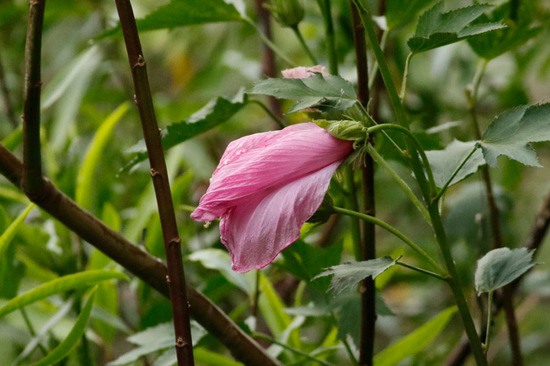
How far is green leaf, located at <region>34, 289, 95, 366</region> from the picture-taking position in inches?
19.2

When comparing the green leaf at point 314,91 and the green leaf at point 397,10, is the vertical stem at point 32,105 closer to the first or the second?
the green leaf at point 314,91

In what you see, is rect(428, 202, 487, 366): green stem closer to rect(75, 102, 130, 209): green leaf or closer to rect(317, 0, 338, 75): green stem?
rect(317, 0, 338, 75): green stem

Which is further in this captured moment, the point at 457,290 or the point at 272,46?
the point at 272,46

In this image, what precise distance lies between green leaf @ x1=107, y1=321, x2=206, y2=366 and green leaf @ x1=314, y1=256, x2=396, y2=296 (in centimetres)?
18

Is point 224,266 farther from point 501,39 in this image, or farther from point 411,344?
point 501,39

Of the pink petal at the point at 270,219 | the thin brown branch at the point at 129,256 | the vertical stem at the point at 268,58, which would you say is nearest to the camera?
the pink petal at the point at 270,219

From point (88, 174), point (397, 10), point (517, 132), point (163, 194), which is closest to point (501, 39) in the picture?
point (397, 10)

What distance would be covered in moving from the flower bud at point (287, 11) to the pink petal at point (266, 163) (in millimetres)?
183

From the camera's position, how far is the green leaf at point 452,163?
1.25 ft

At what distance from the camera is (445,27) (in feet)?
1.18

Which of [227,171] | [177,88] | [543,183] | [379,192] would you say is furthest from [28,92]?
[177,88]

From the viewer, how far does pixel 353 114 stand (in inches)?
13.3

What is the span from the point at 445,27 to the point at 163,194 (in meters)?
0.18

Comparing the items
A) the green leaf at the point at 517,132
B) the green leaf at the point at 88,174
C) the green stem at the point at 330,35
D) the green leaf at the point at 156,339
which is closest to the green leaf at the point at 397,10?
the green stem at the point at 330,35
